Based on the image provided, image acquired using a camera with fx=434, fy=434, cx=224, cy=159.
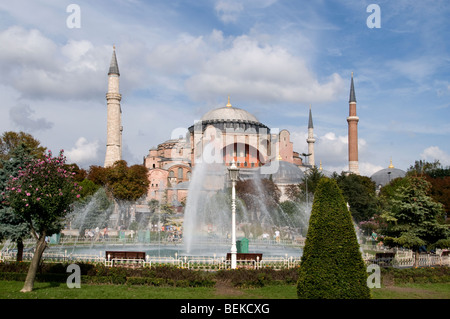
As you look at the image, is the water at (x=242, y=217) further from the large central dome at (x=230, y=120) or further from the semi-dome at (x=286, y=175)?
the large central dome at (x=230, y=120)

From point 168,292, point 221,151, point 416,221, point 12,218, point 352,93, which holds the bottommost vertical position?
point 168,292

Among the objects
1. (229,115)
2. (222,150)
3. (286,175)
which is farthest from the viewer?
(229,115)

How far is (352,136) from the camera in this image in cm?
6294

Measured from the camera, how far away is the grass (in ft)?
30.0

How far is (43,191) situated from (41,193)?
61mm

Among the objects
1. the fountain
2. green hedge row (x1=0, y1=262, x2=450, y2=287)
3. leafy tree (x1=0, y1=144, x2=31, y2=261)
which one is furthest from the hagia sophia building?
green hedge row (x1=0, y1=262, x2=450, y2=287)

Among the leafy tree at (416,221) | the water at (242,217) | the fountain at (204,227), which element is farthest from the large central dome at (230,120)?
the leafy tree at (416,221)

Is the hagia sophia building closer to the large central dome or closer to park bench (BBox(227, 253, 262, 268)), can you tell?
the large central dome

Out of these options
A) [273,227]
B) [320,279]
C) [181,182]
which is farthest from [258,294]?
[181,182]

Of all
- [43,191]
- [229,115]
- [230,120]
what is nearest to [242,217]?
[43,191]

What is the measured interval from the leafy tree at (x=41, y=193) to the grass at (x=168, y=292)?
656 millimetres

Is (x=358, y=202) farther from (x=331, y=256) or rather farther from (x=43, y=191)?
(x=43, y=191)

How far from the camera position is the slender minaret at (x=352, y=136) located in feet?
206
